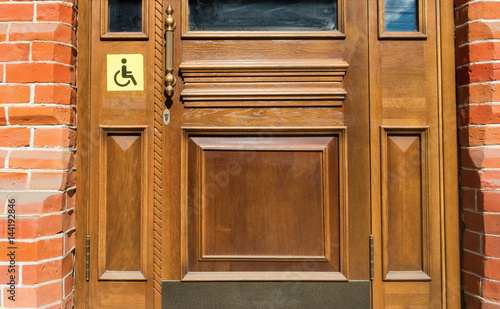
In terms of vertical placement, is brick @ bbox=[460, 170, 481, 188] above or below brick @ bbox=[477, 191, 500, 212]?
above

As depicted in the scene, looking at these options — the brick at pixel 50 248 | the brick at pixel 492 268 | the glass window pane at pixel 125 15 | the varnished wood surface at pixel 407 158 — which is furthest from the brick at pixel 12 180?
the brick at pixel 492 268

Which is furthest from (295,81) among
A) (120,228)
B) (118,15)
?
(120,228)

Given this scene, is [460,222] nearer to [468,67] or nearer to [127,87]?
[468,67]

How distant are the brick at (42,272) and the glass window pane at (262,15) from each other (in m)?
1.05

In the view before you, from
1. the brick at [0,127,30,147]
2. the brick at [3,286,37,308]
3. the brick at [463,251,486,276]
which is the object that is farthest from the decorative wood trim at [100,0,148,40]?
the brick at [463,251,486,276]

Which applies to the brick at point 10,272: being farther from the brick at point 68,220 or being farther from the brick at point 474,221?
the brick at point 474,221

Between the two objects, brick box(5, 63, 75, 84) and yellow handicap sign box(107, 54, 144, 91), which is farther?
yellow handicap sign box(107, 54, 144, 91)

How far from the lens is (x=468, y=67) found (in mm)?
1269

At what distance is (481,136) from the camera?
123cm

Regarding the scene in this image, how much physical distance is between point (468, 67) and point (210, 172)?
1.06 metres

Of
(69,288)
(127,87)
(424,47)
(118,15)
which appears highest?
(118,15)

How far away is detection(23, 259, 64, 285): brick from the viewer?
3.89ft

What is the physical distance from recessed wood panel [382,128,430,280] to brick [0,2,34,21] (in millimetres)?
1406

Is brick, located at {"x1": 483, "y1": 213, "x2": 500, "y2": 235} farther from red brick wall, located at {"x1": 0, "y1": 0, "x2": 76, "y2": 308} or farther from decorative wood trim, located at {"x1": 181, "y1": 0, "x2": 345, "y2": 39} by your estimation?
red brick wall, located at {"x1": 0, "y1": 0, "x2": 76, "y2": 308}
